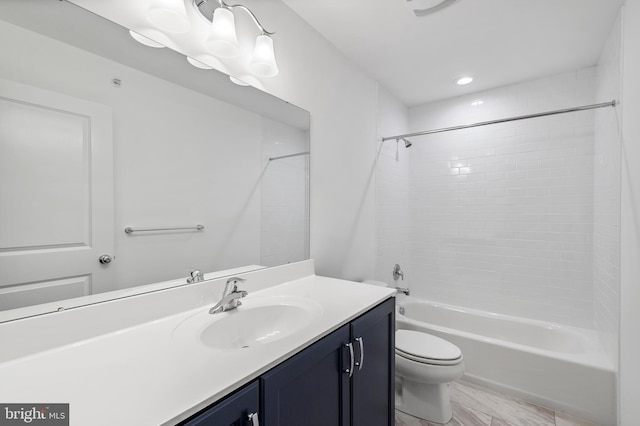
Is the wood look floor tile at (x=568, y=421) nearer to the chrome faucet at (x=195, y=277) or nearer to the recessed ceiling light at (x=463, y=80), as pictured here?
the chrome faucet at (x=195, y=277)

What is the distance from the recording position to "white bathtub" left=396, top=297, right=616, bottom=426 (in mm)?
1711

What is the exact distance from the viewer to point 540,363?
1.86 meters

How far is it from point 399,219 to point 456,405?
161 centimetres

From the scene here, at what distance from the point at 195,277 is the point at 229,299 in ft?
0.60

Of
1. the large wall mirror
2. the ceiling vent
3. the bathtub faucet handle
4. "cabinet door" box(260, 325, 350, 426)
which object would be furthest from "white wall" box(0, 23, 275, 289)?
the bathtub faucet handle

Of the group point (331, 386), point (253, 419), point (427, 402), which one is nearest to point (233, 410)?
point (253, 419)

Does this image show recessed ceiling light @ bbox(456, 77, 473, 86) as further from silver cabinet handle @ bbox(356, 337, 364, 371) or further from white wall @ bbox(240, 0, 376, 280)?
silver cabinet handle @ bbox(356, 337, 364, 371)

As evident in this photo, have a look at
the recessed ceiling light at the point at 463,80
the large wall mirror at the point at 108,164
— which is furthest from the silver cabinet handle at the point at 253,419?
the recessed ceiling light at the point at 463,80

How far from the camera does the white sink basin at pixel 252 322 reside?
1010 mm

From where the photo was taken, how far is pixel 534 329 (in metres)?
2.36

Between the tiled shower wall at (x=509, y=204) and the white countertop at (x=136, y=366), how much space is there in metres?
2.14

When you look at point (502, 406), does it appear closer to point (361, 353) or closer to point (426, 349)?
point (426, 349)

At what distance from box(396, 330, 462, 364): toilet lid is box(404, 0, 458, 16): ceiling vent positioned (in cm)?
200

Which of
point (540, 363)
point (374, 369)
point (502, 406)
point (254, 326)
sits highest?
point (254, 326)
